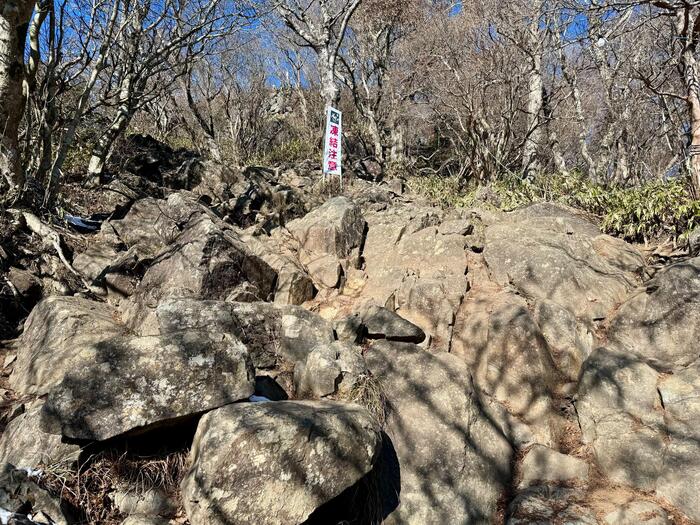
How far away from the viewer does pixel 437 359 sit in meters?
4.71

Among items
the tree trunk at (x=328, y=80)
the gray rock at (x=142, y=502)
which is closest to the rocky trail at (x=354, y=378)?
the gray rock at (x=142, y=502)

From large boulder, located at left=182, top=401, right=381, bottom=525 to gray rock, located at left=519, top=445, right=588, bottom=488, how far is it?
1.67 m

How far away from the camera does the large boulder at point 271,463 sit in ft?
10.0

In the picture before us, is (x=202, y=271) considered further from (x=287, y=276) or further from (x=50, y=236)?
(x=50, y=236)

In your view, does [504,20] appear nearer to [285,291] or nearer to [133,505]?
[285,291]

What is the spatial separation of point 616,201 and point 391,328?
480 cm

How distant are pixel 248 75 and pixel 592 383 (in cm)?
2053

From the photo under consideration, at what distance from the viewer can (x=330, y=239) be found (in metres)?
6.96

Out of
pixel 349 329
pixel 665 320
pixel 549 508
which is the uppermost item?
pixel 665 320

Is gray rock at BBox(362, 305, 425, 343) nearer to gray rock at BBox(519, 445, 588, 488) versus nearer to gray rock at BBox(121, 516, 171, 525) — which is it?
gray rock at BBox(519, 445, 588, 488)

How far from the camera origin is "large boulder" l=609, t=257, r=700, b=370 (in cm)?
481

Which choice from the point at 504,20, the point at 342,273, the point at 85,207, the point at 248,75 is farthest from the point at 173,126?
the point at 342,273

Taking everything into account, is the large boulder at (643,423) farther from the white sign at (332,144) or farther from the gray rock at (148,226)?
the white sign at (332,144)

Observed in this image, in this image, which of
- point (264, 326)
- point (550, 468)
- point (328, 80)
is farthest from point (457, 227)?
point (328, 80)
